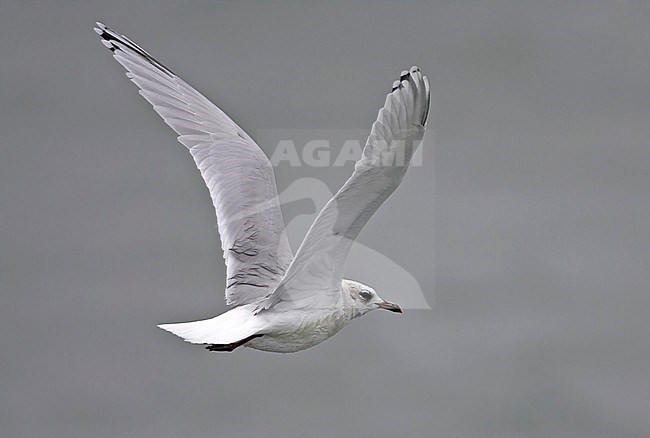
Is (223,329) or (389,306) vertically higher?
(389,306)

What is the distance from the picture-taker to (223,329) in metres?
4.61

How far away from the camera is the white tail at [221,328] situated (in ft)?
14.6

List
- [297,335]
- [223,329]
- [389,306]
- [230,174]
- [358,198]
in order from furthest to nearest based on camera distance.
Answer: [230,174], [389,306], [297,335], [223,329], [358,198]

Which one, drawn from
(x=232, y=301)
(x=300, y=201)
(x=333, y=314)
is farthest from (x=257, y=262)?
(x=300, y=201)

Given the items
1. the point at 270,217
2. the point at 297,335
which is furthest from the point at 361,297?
the point at 270,217

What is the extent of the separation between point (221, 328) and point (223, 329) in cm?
2

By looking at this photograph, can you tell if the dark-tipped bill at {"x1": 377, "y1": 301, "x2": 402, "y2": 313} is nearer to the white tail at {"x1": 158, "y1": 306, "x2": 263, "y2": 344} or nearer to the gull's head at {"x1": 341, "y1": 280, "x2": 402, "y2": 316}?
the gull's head at {"x1": 341, "y1": 280, "x2": 402, "y2": 316}

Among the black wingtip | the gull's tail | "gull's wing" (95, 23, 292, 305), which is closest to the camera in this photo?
the gull's tail

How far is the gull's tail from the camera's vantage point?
14.6 feet

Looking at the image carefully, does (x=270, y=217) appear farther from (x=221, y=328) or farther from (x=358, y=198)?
(x=358, y=198)

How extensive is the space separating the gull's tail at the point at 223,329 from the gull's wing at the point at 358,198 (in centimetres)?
12

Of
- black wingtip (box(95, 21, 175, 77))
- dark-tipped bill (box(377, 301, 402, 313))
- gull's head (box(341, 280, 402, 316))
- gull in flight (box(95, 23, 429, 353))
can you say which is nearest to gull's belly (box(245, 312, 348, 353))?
gull in flight (box(95, 23, 429, 353))

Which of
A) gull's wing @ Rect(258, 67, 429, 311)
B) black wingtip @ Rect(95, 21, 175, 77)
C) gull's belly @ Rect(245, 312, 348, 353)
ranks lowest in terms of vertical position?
gull's belly @ Rect(245, 312, 348, 353)

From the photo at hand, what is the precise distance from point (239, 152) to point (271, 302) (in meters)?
1.15
